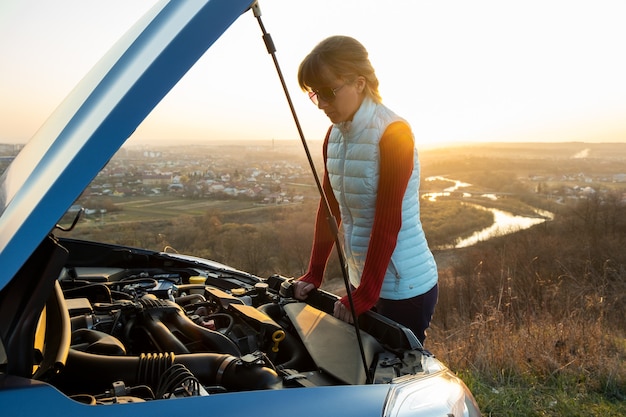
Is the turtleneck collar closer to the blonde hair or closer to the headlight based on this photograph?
the blonde hair

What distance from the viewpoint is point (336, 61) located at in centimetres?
226

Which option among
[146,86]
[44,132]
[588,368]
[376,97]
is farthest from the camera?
[588,368]

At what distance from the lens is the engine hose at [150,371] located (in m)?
1.82

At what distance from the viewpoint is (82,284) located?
2.87 m

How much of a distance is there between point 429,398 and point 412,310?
795mm

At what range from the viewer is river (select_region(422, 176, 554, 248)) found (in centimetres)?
2662

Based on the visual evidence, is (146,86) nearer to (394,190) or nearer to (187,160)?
(394,190)

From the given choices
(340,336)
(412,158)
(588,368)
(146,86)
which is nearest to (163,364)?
(340,336)

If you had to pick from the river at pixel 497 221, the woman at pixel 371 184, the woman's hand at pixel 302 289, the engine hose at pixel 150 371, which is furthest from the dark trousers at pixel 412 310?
the river at pixel 497 221

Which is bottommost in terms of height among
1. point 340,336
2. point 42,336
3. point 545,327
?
point 545,327

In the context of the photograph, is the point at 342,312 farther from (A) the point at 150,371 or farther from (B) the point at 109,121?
(B) the point at 109,121

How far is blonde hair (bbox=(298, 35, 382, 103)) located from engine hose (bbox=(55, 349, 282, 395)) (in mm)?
1161

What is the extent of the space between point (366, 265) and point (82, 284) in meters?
1.54

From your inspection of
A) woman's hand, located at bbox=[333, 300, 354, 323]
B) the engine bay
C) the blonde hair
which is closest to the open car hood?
the engine bay
